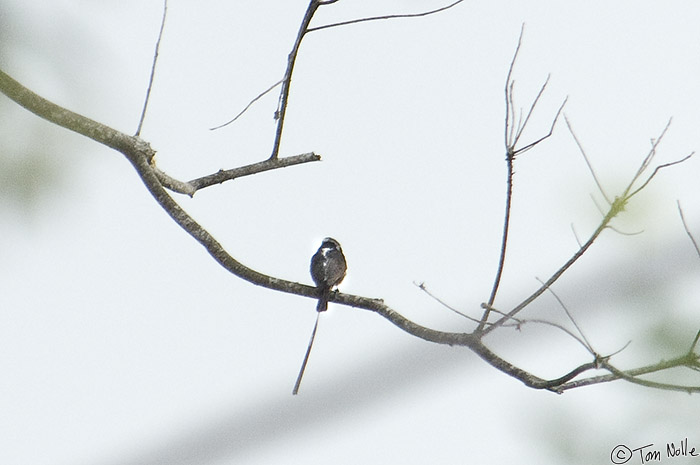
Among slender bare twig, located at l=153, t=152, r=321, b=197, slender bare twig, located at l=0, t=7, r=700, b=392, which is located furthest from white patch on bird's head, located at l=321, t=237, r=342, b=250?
slender bare twig, located at l=153, t=152, r=321, b=197

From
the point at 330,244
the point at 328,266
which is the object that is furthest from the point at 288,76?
the point at 330,244

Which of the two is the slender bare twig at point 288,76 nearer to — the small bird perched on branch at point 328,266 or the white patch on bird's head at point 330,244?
the small bird perched on branch at point 328,266

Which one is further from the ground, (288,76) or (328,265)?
(328,265)

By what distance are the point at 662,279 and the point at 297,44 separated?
2.33 m

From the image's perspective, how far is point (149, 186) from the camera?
3.73 metres

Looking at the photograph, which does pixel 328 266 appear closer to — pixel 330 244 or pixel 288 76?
pixel 330 244

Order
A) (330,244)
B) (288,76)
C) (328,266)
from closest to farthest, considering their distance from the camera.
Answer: (288,76)
(328,266)
(330,244)

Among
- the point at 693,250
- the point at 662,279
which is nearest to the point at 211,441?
the point at 662,279

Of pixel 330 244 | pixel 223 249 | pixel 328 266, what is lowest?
pixel 223 249

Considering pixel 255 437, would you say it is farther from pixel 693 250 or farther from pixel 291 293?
pixel 291 293

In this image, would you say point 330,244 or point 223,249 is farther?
point 330,244

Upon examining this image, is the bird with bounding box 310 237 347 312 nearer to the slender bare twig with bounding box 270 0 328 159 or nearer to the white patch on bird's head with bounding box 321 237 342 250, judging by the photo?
the white patch on bird's head with bounding box 321 237 342 250

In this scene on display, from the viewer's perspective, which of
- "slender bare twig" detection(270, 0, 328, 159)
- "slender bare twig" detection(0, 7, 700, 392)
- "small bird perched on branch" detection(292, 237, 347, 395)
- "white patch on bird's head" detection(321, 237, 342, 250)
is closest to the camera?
"slender bare twig" detection(0, 7, 700, 392)

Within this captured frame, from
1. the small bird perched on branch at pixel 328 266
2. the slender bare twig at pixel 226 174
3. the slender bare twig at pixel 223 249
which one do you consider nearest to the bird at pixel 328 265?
the small bird perched on branch at pixel 328 266
